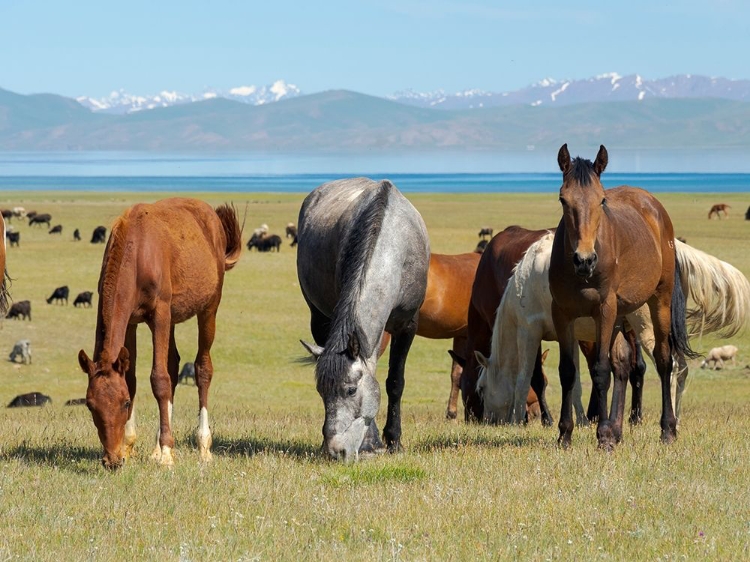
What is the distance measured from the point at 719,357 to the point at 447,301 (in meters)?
11.3

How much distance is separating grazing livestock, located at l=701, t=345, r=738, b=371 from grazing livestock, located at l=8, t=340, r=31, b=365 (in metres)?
16.0

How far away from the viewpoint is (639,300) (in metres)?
9.47

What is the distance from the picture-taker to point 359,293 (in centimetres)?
820

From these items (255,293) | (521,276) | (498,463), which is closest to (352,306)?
(498,463)

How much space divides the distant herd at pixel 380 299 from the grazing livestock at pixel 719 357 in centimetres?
1308

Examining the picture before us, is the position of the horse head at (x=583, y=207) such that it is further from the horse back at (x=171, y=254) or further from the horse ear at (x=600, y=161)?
the horse back at (x=171, y=254)

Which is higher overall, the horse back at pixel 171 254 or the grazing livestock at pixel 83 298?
the horse back at pixel 171 254

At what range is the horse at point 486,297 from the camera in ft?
45.0

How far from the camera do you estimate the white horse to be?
11.7 m

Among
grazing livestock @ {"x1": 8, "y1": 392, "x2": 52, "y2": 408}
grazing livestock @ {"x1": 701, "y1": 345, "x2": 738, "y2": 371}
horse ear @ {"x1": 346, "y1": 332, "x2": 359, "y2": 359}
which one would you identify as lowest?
grazing livestock @ {"x1": 8, "y1": 392, "x2": 52, "y2": 408}

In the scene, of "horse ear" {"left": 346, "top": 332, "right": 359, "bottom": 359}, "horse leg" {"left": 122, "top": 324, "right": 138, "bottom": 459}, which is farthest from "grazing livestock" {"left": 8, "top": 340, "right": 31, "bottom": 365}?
"horse ear" {"left": 346, "top": 332, "right": 359, "bottom": 359}

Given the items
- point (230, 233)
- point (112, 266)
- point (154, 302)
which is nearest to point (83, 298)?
point (230, 233)

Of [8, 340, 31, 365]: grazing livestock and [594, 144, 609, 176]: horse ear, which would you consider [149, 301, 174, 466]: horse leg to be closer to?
[594, 144, 609, 176]: horse ear

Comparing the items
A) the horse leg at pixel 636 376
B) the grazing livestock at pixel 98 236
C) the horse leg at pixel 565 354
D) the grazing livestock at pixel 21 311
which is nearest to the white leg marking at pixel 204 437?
the horse leg at pixel 565 354
